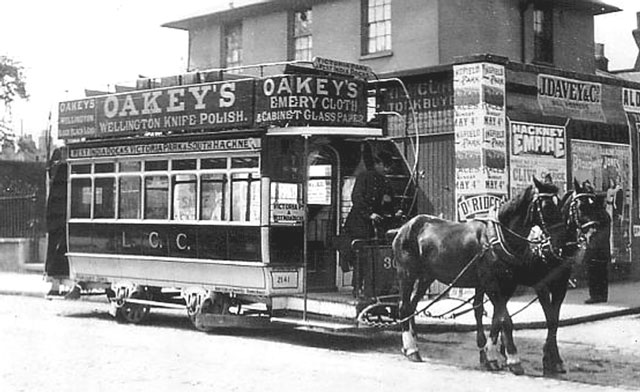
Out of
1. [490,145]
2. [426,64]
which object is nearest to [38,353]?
[490,145]

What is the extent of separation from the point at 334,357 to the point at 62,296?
6.35 metres

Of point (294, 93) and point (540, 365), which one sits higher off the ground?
point (294, 93)

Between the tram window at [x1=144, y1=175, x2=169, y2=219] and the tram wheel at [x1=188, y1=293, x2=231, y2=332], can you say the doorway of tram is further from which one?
the tram window at [x1=144, y1=175, x2=169, y2=219]

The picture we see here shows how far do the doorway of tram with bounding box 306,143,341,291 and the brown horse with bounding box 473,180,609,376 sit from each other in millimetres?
3571

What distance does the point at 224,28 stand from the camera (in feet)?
85.8

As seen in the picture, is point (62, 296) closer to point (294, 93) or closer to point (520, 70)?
point (294, 93)

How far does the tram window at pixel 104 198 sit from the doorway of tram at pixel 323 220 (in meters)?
3.37

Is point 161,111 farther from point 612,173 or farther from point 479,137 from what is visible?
point 612,173

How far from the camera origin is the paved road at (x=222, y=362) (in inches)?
328

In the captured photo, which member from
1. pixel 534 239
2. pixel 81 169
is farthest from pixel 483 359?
pixel 81 169

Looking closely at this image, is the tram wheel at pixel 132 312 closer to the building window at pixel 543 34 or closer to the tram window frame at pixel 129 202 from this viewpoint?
the tram window frame at pixel 129 202

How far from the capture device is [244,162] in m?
12.0

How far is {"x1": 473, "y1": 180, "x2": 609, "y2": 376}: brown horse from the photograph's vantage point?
848 cm

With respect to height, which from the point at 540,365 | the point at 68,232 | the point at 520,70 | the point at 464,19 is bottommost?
the point at 540,365
